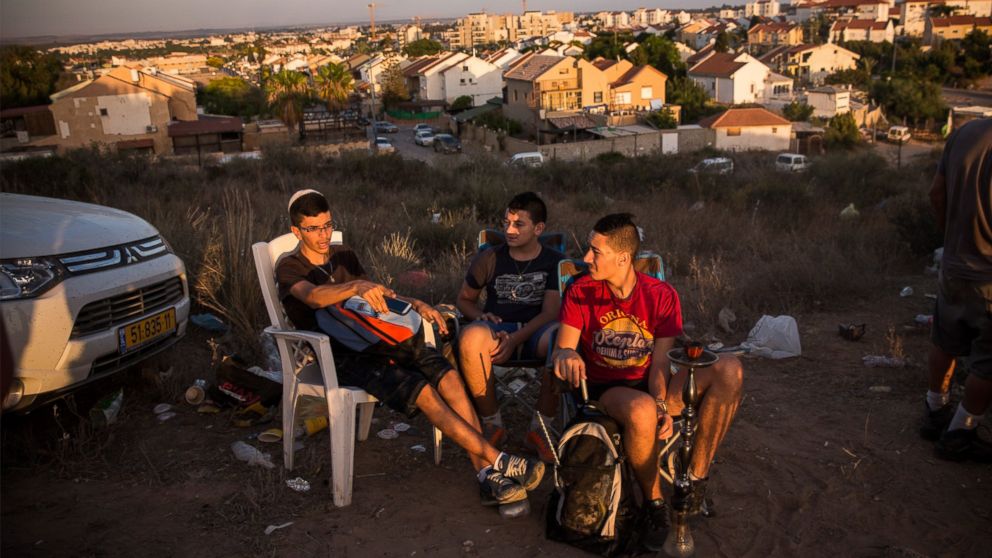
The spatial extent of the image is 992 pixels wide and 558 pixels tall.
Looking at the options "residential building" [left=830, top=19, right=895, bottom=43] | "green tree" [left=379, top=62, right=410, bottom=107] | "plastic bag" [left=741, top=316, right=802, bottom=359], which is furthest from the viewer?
"residential building" [left=830, top=19, right=895, bottom=43]

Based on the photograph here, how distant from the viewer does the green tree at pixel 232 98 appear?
54.4 meters

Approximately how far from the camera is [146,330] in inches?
163

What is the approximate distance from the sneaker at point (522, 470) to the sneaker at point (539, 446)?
24 centimetres

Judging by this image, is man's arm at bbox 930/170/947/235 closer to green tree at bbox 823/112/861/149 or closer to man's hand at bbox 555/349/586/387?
man's hand at bbox 555/349/586/387

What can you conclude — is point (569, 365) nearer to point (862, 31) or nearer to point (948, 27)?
point (948, 27)

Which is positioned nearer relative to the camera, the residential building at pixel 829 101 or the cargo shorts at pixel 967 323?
the cargo shorts at pixel 967 323

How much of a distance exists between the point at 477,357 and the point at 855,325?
11.2ft

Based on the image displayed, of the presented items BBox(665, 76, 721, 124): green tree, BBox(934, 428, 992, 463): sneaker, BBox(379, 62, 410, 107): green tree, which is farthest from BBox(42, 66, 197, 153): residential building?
BBox(934, 428, 992, 463): sneaker

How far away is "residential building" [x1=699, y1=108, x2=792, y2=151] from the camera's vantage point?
3938 cm

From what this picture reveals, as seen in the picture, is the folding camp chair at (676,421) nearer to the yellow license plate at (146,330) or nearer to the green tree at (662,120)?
the yellow license plate at (146,330)

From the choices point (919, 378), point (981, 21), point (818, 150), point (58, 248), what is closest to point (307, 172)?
point (58, 248)

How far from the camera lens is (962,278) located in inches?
147

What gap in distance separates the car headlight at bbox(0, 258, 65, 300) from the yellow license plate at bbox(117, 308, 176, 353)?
17.9 inches

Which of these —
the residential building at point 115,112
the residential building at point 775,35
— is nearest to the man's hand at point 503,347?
the residential building at point 115,112
